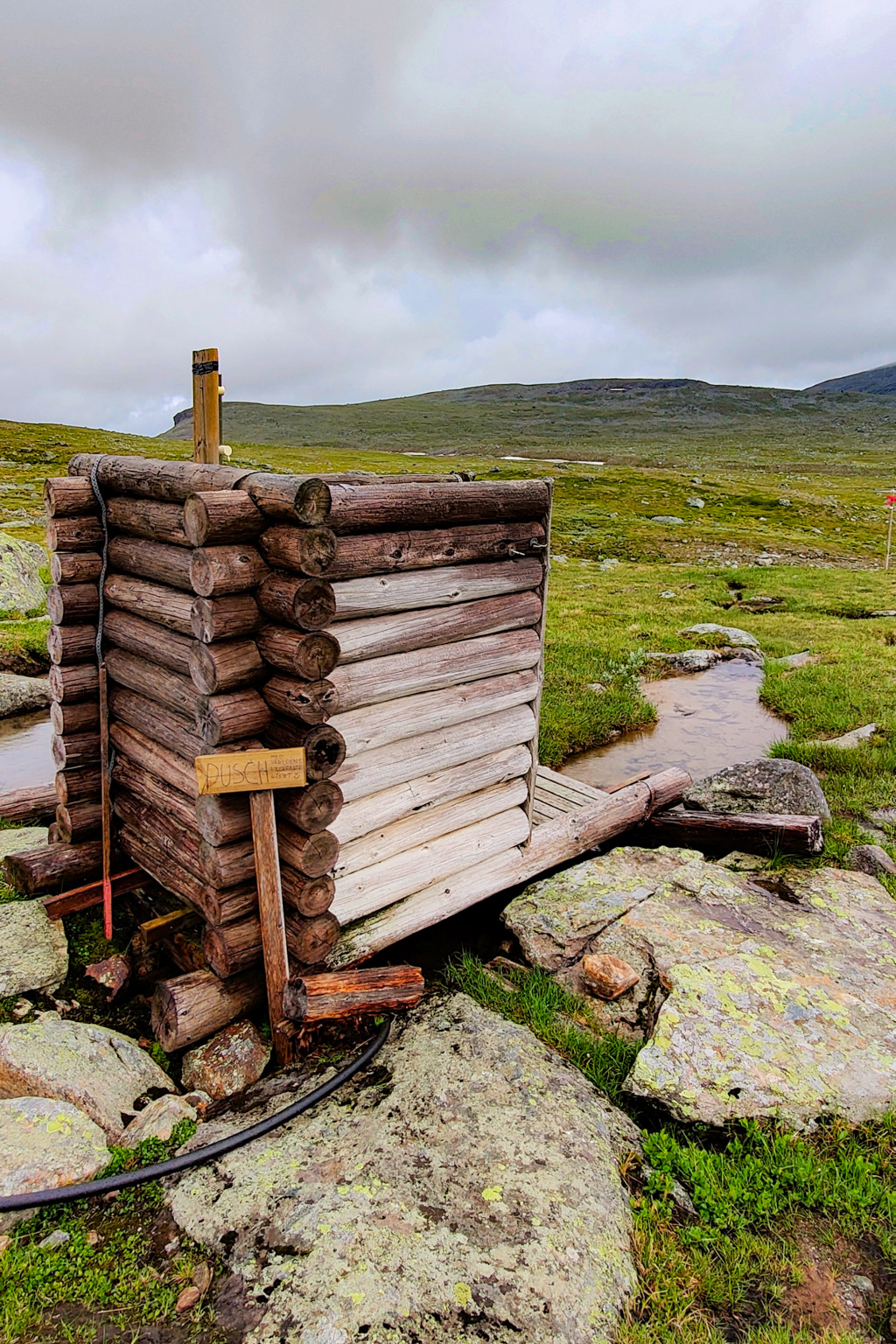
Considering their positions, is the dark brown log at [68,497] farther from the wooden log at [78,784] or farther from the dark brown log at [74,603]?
the wooden log at [78,784]

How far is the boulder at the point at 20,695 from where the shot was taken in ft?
41.2

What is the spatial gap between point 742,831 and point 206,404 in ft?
21.1

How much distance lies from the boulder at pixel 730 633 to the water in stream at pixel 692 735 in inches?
78.3

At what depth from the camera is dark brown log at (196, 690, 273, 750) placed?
5133 mm

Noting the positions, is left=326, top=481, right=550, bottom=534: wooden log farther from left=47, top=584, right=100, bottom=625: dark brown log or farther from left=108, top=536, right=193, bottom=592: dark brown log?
left=47, top=584, right=100, bottom=625: dark brown log

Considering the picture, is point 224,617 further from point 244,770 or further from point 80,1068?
point 80,1068

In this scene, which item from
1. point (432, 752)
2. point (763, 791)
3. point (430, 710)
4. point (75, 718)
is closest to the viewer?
point (430, 710)

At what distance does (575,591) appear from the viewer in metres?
23.5

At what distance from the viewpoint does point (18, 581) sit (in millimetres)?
18266

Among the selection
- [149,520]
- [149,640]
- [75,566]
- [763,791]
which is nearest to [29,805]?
[75,566]

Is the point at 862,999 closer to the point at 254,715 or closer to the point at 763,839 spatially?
the point at 763,839

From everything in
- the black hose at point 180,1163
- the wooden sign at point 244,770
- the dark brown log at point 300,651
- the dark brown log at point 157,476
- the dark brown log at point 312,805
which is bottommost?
the black hose at point 180,1163

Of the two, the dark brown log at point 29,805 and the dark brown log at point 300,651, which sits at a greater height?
the dark brown log at point 300,651

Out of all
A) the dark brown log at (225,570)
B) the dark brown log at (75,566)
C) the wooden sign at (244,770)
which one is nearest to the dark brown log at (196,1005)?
the wooden sign at (244,770)
